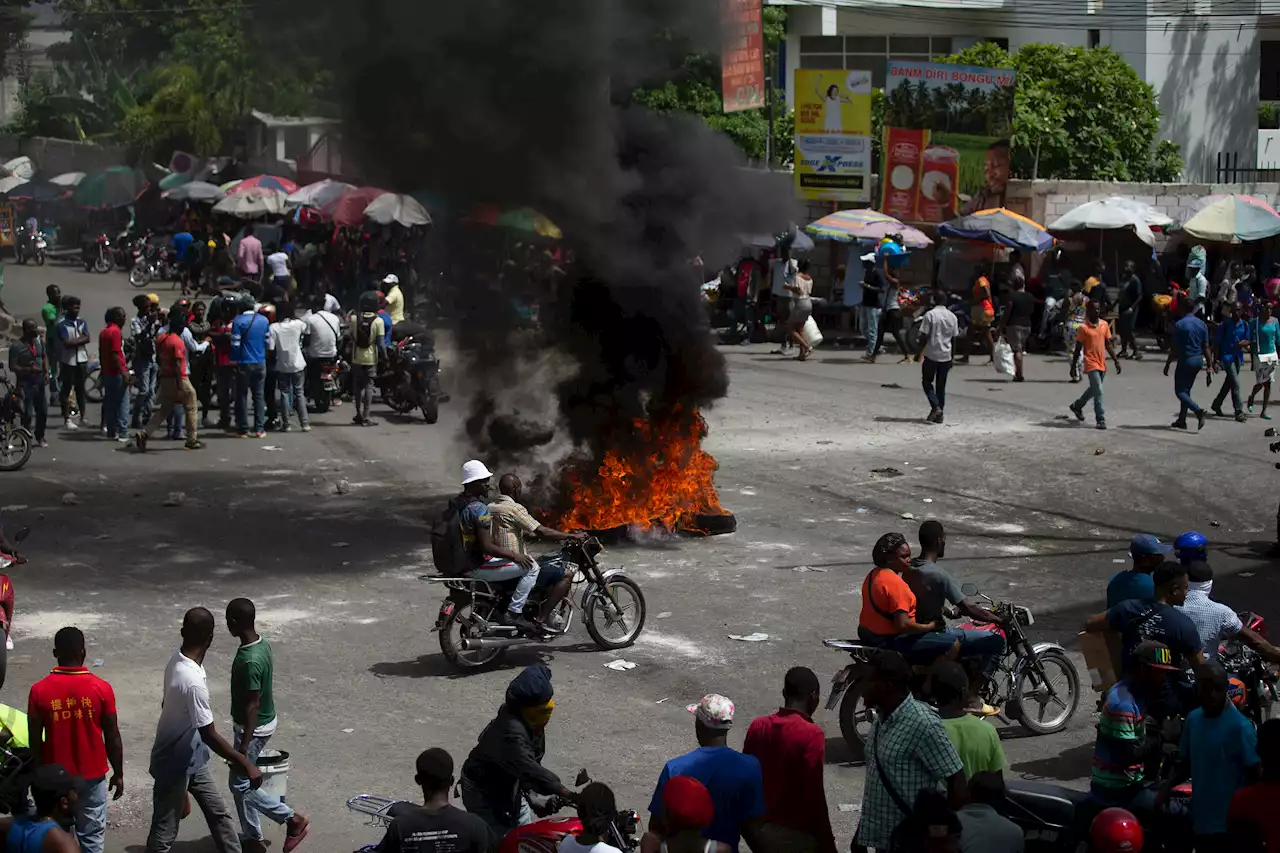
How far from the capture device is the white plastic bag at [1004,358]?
74.3 ft

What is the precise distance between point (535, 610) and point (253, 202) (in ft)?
84.6

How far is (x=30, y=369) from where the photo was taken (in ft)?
55.0

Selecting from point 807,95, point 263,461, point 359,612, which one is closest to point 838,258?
point 807,95

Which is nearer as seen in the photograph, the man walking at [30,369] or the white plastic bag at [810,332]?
the man walking at [30,369]

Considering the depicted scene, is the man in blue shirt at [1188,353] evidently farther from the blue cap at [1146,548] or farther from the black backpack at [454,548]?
the black backpack at [454,548]

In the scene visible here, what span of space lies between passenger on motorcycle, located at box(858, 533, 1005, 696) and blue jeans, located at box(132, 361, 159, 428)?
12.6 metres

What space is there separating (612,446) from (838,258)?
16993mm

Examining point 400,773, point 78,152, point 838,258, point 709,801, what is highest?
point 78,152

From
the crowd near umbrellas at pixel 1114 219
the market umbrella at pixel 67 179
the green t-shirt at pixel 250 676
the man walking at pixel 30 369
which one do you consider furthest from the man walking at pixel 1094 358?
the market umbrella at pixel 67 179

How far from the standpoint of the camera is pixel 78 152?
42094 millimetres

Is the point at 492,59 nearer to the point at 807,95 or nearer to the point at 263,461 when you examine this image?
the point at 263,461

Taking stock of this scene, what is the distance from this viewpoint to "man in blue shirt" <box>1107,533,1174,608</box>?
7.93 m

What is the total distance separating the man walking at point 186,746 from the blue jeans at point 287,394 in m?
12.2

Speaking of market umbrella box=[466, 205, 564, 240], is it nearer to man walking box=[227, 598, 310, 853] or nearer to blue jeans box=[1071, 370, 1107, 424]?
man walking box=[227, 598, 310, 853]
